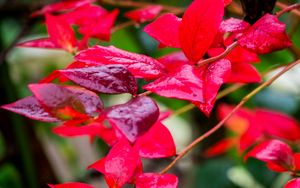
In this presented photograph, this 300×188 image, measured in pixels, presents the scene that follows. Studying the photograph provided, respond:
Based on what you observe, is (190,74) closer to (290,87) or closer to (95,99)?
(95,99)

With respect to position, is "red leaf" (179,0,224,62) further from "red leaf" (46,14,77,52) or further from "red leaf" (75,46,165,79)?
"red leaf" (46,14,77,52)

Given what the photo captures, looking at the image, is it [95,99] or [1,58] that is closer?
[95,99]

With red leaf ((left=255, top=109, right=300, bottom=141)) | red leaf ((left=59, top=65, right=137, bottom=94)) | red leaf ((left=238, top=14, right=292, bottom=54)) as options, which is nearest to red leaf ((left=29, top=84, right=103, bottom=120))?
red leaf ((left=59, top=65, right=137, bottom=94))

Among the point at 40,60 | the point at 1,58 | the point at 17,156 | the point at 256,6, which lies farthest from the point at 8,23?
the point at 256,6

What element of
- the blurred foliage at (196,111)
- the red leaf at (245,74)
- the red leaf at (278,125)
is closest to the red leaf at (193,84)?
the red leaf at (245,74)

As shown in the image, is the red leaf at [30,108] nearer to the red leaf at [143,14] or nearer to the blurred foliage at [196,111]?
the red leaf at [143,14]

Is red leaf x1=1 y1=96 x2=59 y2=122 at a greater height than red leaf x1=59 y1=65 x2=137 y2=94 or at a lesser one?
lesser
